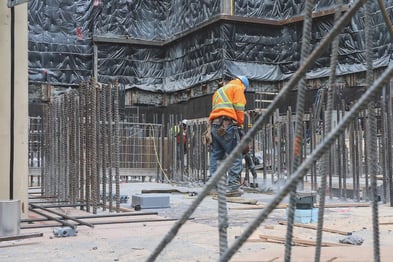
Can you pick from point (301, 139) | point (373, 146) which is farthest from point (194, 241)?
point (373, 146)

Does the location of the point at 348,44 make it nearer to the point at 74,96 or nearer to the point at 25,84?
the point at 74,96

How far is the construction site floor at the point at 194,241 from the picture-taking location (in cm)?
413

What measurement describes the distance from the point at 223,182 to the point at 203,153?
11.5 meters

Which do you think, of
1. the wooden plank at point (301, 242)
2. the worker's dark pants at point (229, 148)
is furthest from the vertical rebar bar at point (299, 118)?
the worker's dark pants at point (229, 148)

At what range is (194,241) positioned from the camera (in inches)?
192

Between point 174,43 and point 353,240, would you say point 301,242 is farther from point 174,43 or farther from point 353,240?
point 174,43

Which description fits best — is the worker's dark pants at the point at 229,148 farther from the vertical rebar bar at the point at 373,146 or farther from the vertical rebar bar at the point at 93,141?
the vertical rebar bar at the point at 373,146

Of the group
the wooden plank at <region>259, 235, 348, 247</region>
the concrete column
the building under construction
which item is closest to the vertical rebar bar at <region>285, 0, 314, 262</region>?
the wooden plank at <region>259, 235, 348, 247</region>

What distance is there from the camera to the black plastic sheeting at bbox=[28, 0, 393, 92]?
23.8 meters

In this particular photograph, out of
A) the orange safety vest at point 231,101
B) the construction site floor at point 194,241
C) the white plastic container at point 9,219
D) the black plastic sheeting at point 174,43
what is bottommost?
the construction site floor at point 194,241

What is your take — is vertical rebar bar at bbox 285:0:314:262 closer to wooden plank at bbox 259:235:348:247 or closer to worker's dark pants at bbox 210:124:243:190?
wooden plank at bbox 259:235:348:247

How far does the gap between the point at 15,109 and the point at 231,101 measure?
160 inches

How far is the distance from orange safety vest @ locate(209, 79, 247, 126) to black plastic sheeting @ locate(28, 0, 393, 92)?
1444 cm

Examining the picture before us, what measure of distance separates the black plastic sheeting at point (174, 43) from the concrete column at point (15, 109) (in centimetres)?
1797
